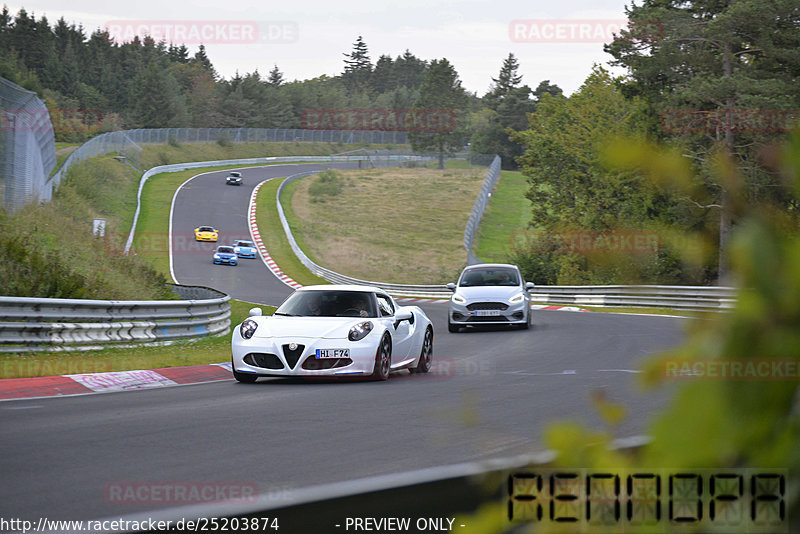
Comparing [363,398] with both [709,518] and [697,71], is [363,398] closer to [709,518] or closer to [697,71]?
[709,518]

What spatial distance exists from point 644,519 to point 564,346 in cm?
1772

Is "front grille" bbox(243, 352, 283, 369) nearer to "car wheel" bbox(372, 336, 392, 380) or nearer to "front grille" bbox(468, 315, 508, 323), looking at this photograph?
"car wheel" bbox(372, 336, 392, 380)

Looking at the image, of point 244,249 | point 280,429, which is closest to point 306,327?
point 280,429

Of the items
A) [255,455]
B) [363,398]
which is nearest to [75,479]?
[255,455]

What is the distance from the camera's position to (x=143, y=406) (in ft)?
31.8

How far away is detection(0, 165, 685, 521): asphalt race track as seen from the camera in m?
5.68

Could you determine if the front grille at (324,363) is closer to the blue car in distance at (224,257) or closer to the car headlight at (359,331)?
the car headlight at (359,331)

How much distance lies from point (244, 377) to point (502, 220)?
70.7m

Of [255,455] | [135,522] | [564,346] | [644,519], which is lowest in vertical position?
[564,346]

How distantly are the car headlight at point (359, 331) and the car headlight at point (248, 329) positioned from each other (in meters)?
1.29

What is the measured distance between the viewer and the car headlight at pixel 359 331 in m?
12.4

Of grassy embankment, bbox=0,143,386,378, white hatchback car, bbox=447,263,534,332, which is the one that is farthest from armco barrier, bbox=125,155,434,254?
white hatchback car, bbox=447,263,534,332

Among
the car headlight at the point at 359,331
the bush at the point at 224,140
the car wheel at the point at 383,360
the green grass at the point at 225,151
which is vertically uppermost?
the bush at the point at 224,140

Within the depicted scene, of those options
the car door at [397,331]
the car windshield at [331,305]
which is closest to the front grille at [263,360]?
the car windshield at [331,305]
